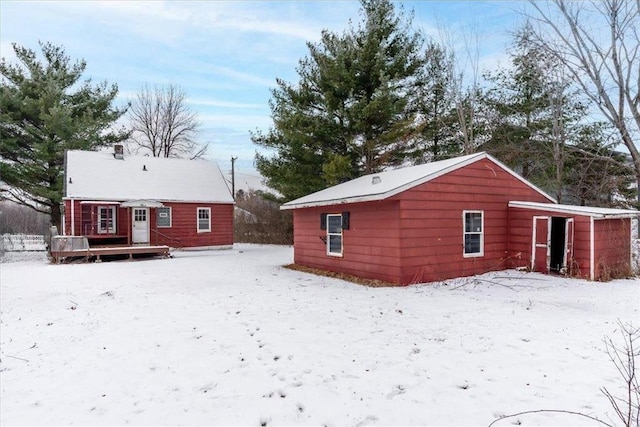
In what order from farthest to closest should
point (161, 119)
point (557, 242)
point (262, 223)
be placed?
point (161, 119) < point (262, 223) < point (557, 242)

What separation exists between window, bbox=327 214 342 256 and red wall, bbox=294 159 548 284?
21 cm

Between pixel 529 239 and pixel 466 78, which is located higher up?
pixel 466 78

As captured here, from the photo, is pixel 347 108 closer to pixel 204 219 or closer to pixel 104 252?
pixel 204 219

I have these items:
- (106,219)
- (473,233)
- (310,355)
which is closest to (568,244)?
(473,233)

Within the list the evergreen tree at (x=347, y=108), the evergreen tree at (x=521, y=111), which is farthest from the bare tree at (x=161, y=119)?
the evergreen tree at (x=521, y=111)

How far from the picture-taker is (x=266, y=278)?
1054 centimetres

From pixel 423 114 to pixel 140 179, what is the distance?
14882mm

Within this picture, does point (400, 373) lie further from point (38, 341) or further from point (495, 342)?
point (38, 341)

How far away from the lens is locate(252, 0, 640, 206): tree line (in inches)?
666

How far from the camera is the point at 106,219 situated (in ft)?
59.1

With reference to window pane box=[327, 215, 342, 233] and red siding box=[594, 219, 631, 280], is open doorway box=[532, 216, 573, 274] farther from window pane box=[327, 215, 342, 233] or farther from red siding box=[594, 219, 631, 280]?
window pane box=[327, 215, 342, 233]

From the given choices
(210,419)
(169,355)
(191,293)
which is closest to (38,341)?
(169,355)

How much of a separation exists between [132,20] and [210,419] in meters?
10.8

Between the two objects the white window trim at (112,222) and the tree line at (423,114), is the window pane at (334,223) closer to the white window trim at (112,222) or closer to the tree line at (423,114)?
the tree line at (423,114)
